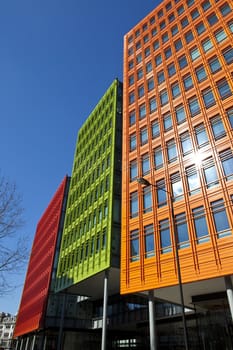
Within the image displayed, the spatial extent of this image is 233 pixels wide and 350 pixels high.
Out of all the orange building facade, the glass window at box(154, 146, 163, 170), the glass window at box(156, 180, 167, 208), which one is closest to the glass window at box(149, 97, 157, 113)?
the orange building facade

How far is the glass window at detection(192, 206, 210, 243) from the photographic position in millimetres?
21147

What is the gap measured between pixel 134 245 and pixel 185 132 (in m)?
12.1

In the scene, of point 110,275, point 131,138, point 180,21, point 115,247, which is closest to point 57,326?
point 110,275

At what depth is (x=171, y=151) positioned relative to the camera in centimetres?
2775

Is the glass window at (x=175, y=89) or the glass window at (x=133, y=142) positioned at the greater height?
the glass window at (x=175, y=89)

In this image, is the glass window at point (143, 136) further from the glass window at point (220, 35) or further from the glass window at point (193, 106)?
the glass window at point (220, 35)

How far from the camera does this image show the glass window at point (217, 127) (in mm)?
24202

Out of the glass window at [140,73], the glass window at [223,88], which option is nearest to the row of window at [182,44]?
the glass window at [140,73]

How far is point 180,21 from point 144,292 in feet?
108

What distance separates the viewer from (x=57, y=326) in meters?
40.5

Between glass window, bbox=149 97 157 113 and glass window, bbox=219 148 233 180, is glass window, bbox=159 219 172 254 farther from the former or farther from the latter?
glass window, bbox=149 97 157 113

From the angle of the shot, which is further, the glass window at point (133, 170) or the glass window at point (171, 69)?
the glass window at point (171, 69)

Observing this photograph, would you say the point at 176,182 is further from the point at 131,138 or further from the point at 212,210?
the point at 131,138

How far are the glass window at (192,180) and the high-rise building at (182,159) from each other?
10 centimetres
